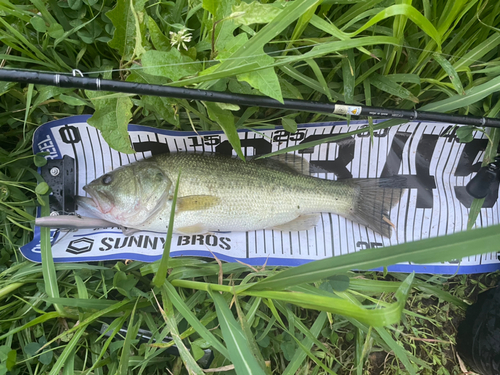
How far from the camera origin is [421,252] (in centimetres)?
84

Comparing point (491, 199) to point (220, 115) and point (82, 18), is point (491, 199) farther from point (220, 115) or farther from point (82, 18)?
point (82, 18)

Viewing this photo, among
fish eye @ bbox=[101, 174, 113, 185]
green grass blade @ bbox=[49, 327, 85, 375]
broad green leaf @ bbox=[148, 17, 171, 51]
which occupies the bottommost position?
green grass blade @ bbox=[49, 327, 85, 375]

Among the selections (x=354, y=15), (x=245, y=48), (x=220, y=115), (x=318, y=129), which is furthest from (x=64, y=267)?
(x=354, y=15)

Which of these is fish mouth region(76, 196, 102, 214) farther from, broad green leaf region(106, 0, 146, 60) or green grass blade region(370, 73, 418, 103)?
green grass blade region(370, 73, 418, 103)

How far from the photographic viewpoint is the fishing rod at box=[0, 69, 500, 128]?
41.1 inches

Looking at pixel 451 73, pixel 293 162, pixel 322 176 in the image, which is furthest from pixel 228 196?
pixel 451 73

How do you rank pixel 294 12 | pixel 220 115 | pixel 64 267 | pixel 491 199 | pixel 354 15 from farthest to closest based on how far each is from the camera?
pixel 491 199
pixel 64 267
pixel 354 15
pixel 220 115
pixel 294 12

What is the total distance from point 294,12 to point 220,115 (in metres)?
0.48

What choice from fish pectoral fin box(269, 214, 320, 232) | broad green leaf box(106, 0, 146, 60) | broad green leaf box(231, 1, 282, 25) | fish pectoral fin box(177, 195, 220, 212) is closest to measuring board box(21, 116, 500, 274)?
fish pectoral fin box(269, 214, 320, 232)

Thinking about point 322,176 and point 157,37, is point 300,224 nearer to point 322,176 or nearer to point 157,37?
point 322,176

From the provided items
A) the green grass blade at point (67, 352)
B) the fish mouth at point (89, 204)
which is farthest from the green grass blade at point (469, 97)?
the green grass blade at point (67, 352)

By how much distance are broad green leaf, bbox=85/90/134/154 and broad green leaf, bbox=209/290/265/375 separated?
0.78 m

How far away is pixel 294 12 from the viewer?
106 centimetres

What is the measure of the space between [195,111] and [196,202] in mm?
495
